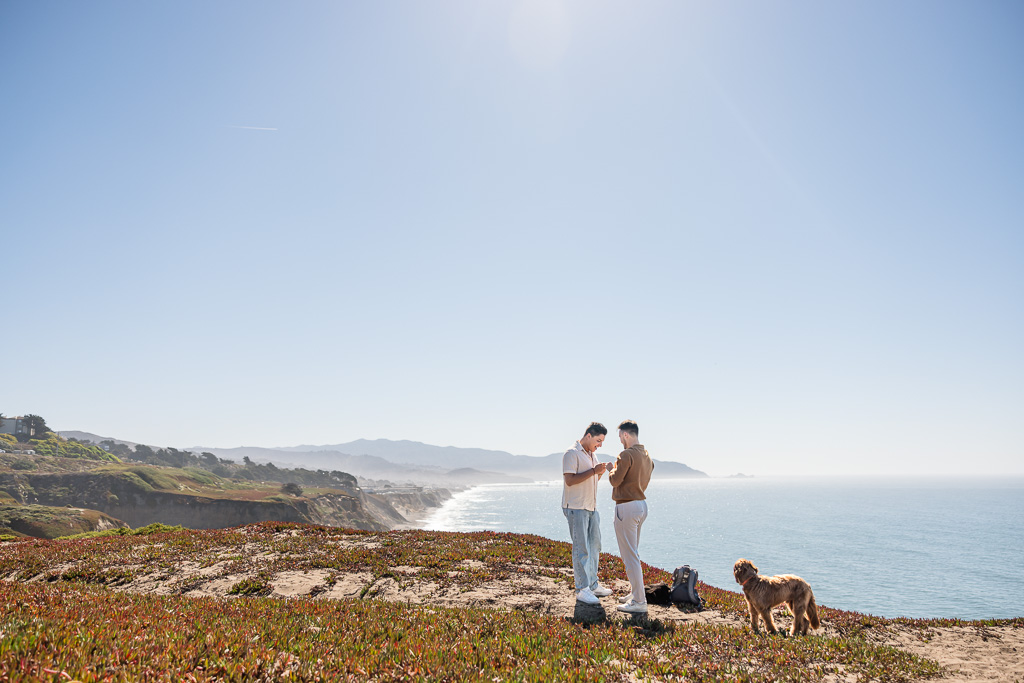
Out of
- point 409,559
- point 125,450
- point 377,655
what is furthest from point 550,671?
point 125,450

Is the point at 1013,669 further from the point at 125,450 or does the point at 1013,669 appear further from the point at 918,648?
the point at 125,450

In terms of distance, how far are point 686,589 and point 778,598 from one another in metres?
2.35

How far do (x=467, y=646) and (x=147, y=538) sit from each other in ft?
60.2

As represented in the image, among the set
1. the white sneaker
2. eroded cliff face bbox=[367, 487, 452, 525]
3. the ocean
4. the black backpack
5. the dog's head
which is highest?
the dog's head

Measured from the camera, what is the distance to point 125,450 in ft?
531

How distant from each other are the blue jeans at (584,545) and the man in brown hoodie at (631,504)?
641 millimetres

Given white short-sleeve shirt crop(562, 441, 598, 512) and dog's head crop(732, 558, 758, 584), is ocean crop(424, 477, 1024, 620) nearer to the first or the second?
dog's head crop(732, 558, 758, 584)

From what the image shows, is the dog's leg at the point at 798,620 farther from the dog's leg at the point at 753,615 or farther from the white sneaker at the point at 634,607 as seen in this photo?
the white sneaker at the point at 634,607

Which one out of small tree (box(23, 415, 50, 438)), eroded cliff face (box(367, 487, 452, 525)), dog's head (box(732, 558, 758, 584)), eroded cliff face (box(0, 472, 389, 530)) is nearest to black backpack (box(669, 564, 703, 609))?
dog's head (box(732, 558, 758, 584))

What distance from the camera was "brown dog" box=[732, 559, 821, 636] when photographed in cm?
891

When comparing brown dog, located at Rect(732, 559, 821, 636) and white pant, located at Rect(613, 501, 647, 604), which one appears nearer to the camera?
white pant, located at Rect(613, 501, 647, 604)

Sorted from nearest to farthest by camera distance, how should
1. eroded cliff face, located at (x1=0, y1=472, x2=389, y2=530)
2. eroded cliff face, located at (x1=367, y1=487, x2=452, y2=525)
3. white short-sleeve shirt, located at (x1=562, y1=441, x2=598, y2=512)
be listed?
white short-sleeve shirt, located at (x1=562, y1=441, x2=598, y2=512), eroded cliff face, located at (x1=0, y1=472, x2=389, y2=530), eroded cliff face, located at (x1=367, y1=487, x2=452, y2=525)

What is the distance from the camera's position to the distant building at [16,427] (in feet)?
382

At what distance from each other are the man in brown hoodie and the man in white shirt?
0.43 meters
